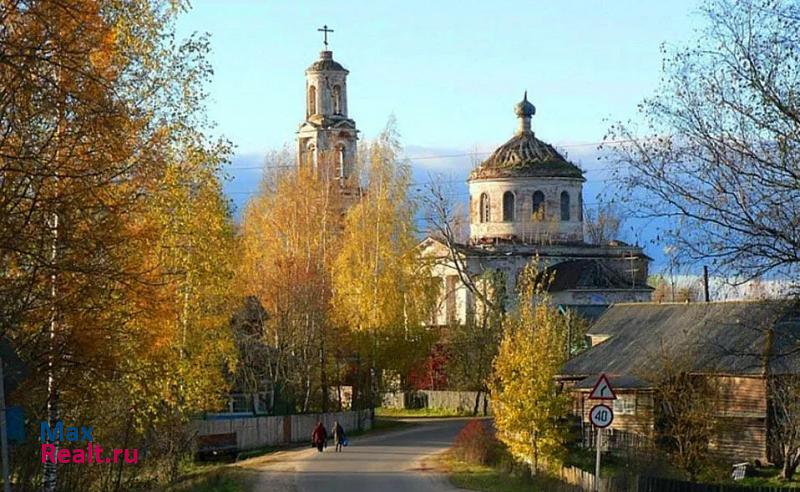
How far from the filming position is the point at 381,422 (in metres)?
64.2

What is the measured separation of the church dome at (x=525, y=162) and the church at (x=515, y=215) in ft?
0.20

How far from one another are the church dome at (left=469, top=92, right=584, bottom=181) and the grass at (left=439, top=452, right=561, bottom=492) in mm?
44621

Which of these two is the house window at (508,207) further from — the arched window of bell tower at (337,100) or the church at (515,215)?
the arched window of bell tower at (337,100)

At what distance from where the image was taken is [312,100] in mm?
89062

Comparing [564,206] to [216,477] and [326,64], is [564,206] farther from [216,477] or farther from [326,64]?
[216,477]

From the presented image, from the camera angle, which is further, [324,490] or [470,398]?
[470,398]

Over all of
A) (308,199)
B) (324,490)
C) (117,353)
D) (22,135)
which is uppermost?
(308,199)

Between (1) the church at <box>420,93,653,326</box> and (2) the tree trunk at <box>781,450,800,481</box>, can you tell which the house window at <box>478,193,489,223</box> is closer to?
(1) the church at <box>420,93,653,326</box>

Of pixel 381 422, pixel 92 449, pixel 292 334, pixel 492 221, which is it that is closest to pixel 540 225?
pixel 492 221

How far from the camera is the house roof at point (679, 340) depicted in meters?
41.0

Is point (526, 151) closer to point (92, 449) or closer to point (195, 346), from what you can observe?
point (195, 346)

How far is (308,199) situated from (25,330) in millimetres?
52532

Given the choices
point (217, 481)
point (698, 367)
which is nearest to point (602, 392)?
point (217, 481)

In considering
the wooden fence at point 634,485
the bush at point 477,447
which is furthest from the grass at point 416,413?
the wooden fence at point 634,485
